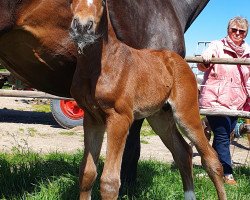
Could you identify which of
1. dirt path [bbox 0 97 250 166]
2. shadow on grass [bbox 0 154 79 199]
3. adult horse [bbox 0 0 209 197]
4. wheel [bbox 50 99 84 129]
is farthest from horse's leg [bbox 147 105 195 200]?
wheel [bbox 50 99 84 129]

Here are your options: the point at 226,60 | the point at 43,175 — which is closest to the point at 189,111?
the point at 226,60

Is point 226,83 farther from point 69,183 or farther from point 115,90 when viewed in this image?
point 115,90

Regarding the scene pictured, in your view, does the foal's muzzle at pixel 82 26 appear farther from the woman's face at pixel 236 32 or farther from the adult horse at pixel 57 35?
the woman's face at pixel 236 32

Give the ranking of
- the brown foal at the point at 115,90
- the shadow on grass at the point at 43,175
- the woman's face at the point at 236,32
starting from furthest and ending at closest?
the woman's face at the point at 236,32
the shadow on grass at the point at 43,175
the brown foal at the point at 115,90

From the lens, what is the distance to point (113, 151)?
262cm

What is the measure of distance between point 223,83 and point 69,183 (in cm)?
203

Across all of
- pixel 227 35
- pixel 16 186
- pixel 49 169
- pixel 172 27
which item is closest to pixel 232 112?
pixel 227 35

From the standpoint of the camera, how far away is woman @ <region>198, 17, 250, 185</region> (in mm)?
4758

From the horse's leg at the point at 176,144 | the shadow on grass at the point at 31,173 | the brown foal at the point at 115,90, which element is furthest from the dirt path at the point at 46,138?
the brown foal at the point at 115,90

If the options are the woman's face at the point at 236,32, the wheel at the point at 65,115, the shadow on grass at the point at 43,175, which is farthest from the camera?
the wheel at the point at 65,115

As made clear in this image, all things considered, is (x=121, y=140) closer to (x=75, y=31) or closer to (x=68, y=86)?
(x=75, y=31)

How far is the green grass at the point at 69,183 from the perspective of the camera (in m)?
3.64

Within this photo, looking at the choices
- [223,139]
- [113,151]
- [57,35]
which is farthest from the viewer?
[223,139]

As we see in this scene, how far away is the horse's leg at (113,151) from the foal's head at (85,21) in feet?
1.63
